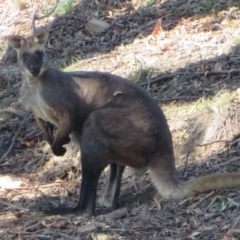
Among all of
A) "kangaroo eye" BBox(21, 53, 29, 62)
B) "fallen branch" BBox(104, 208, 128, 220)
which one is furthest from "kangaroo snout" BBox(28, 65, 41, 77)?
"fallen branch" BBox(104, 208, 128, 220)

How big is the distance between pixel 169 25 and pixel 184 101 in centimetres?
254

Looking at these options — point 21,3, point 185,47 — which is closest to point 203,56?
point 185,47

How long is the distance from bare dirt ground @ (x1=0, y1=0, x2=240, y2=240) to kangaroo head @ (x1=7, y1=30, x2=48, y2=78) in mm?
1228

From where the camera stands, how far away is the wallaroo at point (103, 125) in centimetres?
611

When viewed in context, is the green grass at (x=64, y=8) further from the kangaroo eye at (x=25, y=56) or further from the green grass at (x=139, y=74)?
the kangaroo eye at (x=25, y=56)

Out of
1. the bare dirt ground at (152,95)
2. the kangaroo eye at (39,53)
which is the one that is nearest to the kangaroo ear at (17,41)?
the kangaroo eye at (39,53)

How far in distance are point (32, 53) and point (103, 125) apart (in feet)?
3.28

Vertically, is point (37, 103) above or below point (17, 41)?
below

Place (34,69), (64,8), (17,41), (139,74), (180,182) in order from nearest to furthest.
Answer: (180,182) < (34,69) < (17,41) < (139,74) < (64,8)

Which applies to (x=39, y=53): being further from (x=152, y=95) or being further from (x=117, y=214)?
(x=152, y=95)

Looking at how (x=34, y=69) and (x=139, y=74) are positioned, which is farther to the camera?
(x=139, y=74)

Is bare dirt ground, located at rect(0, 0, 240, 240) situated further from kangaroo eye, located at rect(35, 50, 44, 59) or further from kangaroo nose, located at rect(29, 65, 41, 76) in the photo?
kangaroo eye, located at rect(35, 50, 44, 59)

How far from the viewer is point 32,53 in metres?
6.57

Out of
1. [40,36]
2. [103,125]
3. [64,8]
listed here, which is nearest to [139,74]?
[40,36]
